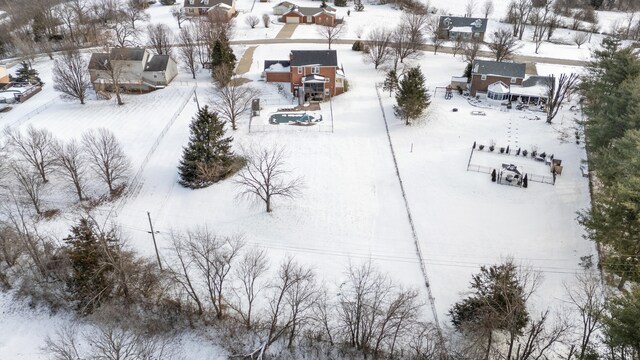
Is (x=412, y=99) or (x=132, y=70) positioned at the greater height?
(x=132, y=70)

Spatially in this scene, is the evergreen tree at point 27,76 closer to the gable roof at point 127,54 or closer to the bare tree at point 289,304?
the gable roof at point 127,54

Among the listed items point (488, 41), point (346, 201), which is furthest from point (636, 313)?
point (488, 41)

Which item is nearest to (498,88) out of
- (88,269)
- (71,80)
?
(88,269)

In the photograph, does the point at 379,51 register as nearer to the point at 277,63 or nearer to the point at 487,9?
the point at 277,63

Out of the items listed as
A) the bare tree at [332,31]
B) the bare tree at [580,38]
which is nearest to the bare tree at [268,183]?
the bare tree at [332,31]

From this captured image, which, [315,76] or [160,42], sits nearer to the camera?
[315,76]
